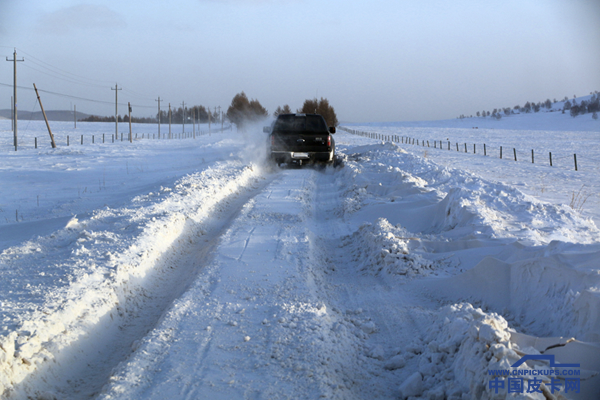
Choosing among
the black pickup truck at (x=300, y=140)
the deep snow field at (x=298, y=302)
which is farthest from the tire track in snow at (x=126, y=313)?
the black pickup truck at (x=300, y=140)

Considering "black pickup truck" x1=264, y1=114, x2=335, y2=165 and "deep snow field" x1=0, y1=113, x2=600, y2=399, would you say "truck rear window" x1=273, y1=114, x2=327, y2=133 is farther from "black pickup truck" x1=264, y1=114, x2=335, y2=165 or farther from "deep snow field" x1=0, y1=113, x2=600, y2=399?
"deep snow field" x1=0, y1=113, x2=600, y2=399

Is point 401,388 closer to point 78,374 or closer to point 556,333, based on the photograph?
point 556,333

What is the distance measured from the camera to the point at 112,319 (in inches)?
167

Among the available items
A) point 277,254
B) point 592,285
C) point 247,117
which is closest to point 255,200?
point 277,254

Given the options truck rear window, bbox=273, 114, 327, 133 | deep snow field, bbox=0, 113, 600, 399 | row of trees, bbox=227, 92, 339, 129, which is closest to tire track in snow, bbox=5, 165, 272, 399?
deep snow field, bbox=0, 113, 600, 399

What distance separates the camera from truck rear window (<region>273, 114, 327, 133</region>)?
1585 cm

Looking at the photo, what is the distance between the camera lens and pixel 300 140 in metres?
15.6

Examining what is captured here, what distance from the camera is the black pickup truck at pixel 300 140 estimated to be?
51.0 ft

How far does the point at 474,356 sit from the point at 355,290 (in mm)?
2273

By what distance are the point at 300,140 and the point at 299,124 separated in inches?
30.7

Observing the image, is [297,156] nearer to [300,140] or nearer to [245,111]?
[300,140]

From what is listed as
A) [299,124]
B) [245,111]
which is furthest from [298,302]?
[245,111]

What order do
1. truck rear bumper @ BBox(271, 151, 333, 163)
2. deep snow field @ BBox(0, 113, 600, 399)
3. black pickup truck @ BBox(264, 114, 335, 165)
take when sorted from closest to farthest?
deep snow field @ BBox(0, 113, 600, 399) → black pickup truck @ BBox(264, 114, 335, 165) → truck rear bumper @ BBox(271, 151, 333, 163)

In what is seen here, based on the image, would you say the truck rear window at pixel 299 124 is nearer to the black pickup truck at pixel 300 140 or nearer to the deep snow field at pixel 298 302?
the black pickup truck at pixel 300 140
